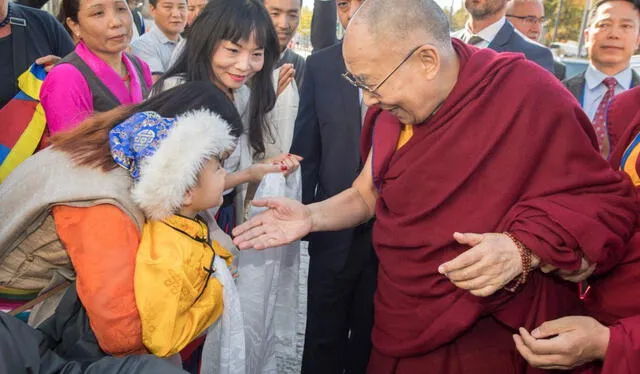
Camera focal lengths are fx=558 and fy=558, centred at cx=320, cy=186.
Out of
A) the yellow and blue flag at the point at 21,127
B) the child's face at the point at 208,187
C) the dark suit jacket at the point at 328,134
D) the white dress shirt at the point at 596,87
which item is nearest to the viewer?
the child's face at the point at 208,187

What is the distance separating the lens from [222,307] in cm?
186

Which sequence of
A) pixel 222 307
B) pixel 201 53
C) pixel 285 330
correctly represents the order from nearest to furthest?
pixel 222 307, pixel 201 53, pixel 285 330

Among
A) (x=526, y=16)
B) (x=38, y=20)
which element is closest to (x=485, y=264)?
(x=38, y=20)

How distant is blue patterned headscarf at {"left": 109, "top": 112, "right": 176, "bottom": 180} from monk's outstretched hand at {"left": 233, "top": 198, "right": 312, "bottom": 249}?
52 centimetres

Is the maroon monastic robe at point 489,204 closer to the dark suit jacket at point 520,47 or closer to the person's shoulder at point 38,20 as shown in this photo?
the dark suit jacket at point 520,47

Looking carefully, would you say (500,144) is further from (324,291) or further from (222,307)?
(324,291)

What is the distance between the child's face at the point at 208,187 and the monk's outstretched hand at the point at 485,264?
0.75 m

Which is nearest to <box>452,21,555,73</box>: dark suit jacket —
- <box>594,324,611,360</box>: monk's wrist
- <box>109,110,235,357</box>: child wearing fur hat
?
<box>594,324,611,360</box>: monk's wrist

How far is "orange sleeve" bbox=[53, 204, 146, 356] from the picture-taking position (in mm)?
1479

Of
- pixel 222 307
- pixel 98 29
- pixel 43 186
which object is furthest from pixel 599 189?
pixel 98 29

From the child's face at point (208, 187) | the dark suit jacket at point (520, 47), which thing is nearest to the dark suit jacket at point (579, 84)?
the dark suit jacket at point (520, 47)

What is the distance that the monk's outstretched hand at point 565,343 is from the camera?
1.53m

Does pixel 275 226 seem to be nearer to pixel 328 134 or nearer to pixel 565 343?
pixel 328 134

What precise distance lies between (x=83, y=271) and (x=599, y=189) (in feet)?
4.80
